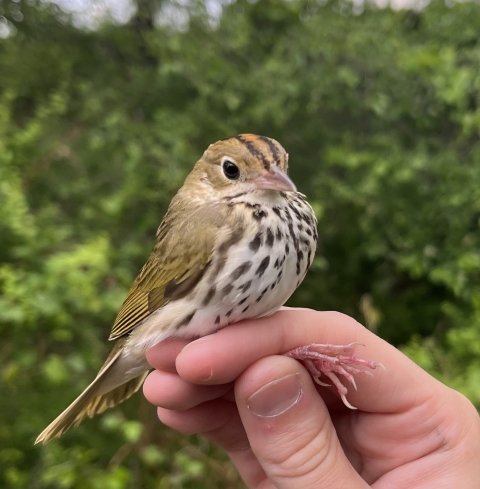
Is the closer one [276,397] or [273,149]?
[276,397]

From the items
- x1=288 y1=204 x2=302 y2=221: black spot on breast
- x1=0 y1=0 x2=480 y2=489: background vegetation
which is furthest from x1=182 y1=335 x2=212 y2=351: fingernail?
x1=0 y1=0 x2=480 y2=489: background vegetation

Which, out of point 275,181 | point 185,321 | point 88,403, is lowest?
point 88,403

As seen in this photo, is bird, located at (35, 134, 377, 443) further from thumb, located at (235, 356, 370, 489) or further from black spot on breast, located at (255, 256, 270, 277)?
thumb, located at (235, 356, 370, 489)

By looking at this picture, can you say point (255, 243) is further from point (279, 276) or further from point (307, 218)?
point (307, 218)

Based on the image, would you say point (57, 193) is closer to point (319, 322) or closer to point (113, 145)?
point (113, 145)

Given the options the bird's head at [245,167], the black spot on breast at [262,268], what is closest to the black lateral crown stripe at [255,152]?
the bird's head at [245,167]

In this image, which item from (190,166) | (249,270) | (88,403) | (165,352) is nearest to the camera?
(249,270)

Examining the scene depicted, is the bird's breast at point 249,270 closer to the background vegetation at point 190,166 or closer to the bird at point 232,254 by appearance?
the bird at point 232,254

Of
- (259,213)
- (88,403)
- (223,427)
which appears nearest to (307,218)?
(259,213)
